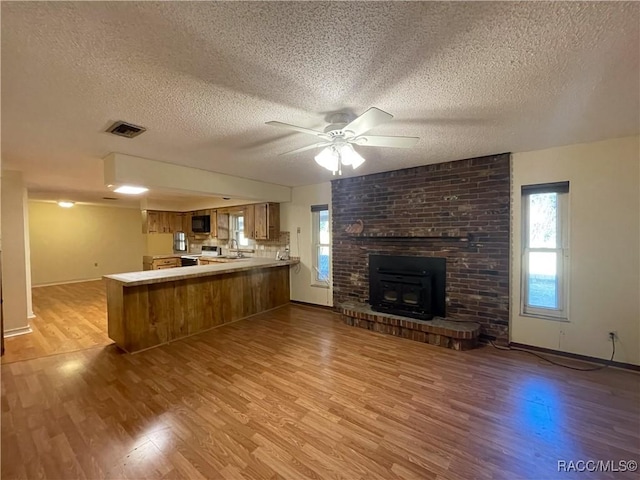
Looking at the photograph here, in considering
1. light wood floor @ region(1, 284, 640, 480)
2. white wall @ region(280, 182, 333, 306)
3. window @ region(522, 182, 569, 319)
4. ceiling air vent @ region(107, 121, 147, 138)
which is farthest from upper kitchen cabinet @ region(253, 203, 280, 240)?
window @ region(522, 182, 569, 319)

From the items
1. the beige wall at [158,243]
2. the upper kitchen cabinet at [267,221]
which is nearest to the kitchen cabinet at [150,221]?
the beige wall at [158,243]

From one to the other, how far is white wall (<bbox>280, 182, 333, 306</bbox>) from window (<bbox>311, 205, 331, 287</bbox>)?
0.08 meters

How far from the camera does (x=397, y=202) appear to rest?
4.10m

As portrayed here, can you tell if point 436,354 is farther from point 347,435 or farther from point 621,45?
point 621,45

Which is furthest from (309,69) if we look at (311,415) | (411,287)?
(411,287)

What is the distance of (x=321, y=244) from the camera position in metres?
5.19

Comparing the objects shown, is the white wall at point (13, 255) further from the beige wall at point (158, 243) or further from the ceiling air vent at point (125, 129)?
the beige wall at point (158, 243)

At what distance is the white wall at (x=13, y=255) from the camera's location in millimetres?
3754

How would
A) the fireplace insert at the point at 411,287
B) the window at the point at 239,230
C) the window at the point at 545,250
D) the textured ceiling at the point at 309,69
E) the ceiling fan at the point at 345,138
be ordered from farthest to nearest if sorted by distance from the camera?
the window at the point at 239,230 < the fireplace insert at the point at 411,287 < the window at the point at 545,250 < the ceiling fan at the point at 345,138 < the textured ceiling at the point at 309,69

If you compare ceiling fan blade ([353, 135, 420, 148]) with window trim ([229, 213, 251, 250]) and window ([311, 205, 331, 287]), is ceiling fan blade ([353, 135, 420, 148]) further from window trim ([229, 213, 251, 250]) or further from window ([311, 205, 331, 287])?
window trim ([229, 213, 251, 250])

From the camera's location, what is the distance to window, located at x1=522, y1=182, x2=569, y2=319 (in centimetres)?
310

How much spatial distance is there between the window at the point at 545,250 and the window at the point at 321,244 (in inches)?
117

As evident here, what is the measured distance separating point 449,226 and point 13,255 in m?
6.23

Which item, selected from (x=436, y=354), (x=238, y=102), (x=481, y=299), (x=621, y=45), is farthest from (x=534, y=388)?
(x=238, y=102)
